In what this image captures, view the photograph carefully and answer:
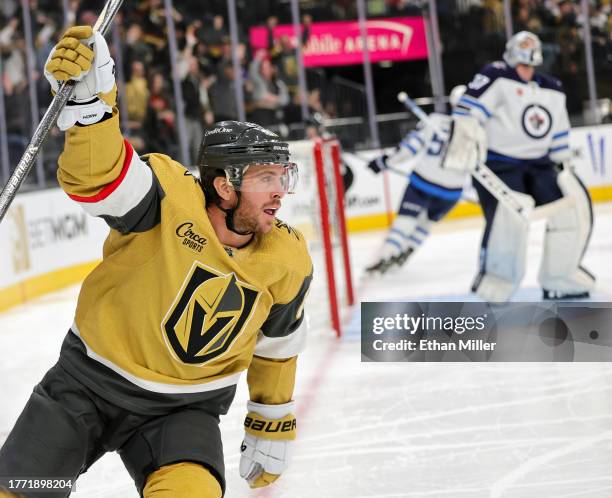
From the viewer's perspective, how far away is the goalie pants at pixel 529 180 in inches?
200

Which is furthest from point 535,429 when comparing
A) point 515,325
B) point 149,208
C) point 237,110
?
point 237,110

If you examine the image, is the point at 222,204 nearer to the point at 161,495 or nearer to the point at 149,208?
the point at 149,208

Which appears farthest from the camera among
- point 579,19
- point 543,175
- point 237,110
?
point 579,19

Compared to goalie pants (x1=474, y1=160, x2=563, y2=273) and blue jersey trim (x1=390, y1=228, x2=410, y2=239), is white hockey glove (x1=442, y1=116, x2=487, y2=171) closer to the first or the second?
goalie pants (x1=474, y1=160, x2=563, y2=273)

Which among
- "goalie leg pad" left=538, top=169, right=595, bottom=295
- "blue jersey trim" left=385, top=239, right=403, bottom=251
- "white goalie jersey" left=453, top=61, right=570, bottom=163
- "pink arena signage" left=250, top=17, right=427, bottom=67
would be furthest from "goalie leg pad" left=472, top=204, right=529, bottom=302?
Answer: "pink arena signage" left=250, top=17, right=427, bottom=67

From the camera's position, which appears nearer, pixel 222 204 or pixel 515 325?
pixel 222 204

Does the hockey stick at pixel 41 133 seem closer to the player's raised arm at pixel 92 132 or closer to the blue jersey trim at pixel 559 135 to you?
the player's raised arm at pixel 92 132

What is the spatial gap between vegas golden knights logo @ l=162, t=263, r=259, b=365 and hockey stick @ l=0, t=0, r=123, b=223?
34cm

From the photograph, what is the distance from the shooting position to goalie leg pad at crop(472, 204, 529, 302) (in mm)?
5051

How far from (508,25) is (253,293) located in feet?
29.5

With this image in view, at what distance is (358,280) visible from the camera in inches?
261

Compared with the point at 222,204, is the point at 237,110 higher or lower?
higher

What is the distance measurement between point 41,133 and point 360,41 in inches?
355

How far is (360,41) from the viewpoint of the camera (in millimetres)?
10562
